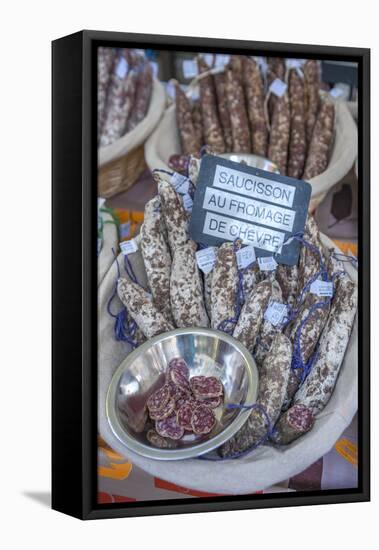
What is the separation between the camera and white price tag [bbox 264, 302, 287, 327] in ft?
16.7

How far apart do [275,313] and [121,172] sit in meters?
0.95

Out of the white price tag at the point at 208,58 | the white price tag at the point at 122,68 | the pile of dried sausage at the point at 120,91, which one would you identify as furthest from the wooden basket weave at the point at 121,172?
the white price tag at the point at 208,58

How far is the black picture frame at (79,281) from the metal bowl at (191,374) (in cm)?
15

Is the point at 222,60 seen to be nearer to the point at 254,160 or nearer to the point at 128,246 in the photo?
the point at 254,160

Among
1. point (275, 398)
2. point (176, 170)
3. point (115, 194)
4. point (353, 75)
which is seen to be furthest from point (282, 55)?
point (275, 398)

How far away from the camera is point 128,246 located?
4996mm

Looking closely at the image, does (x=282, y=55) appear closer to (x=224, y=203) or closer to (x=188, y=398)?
(x=224, y=203)

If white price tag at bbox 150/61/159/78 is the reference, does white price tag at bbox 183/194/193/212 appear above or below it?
below

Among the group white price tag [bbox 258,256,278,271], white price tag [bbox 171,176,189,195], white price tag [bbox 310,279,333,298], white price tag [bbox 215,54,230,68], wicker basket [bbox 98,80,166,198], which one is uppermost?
white price tag [bbox 215,54,230,68]

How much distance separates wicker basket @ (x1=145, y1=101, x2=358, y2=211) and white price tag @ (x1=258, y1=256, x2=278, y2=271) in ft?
1.13

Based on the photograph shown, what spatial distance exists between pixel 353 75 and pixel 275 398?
1.63 meters

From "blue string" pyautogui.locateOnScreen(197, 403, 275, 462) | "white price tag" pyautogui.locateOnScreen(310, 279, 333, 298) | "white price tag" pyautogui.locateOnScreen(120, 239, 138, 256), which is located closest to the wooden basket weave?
"white price tag" pyautogui.locateOnScreen(120, 239, 138, 256)

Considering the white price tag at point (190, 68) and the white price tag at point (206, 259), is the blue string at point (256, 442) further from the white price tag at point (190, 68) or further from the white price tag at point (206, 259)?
the white price tag at point (190, 68)

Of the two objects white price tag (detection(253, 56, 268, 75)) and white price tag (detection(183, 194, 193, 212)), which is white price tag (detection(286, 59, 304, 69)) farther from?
white price tag (detection(183, 194, 193, 212))
